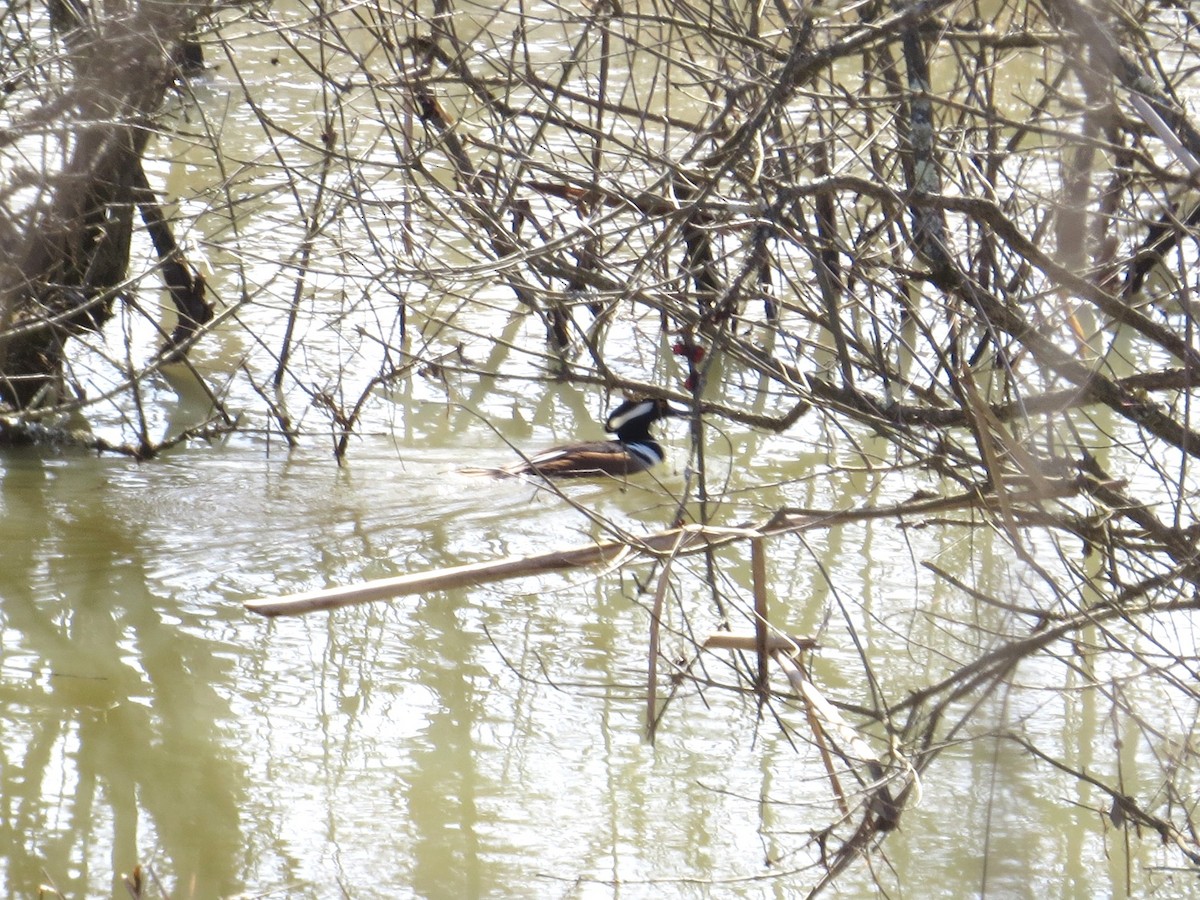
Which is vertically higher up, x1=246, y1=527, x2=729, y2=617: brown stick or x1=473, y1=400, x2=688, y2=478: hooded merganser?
x1=473, y1=400, x2=688, y2=478: hooded merganser

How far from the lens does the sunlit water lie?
415 cm

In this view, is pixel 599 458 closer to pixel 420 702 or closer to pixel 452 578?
pixel 420 702

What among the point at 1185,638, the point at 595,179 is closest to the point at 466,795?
the point at 595,179

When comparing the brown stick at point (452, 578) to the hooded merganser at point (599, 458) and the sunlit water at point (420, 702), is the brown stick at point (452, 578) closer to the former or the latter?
the sunlit water at point (420, 702)

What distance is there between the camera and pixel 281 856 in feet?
13.6

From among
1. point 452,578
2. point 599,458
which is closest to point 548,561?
point 452,578

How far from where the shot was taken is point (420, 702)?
512 cm

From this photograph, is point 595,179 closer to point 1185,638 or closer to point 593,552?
point 593,552

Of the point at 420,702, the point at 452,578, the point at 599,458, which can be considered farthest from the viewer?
the point at 599,458

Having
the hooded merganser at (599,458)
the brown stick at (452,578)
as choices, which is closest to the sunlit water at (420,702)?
the brown stick at (452,578)

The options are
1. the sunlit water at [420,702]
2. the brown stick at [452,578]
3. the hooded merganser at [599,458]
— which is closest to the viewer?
the brown stick at [452,578]

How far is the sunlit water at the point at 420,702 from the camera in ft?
13.6

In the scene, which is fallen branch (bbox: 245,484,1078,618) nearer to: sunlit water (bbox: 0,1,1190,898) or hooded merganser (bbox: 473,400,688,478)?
sunlit water (bbox: 0,1,1190,898)

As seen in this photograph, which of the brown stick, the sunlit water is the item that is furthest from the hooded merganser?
the brown stick
